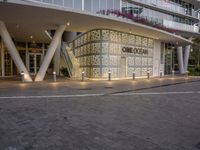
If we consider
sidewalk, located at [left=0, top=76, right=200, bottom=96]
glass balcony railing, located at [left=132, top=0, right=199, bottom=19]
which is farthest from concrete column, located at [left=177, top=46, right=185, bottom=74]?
sidewalk, located at [left=0, top=76, right=200, bottom=96]

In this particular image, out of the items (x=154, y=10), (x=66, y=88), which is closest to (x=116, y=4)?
(x=154, y=10)

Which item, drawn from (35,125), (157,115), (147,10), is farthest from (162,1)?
(35,125)

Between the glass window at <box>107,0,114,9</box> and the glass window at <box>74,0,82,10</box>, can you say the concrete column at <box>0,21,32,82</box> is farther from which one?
the glass window at <box>107,0,114,9</box>

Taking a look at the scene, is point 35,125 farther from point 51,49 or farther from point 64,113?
point 51,49

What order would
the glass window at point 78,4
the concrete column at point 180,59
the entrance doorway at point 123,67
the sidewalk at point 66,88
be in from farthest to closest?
the concrete column at point 180,59, the entrance doorway at point 123,67, the glass window at point 78,4, the sidewalk at point 66,88

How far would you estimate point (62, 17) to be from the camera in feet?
59.8

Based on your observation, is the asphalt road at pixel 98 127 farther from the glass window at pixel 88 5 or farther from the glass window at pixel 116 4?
the glass window at pixel 116 4

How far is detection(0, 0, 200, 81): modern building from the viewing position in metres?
18.3

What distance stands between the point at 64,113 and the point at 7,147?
320 cm

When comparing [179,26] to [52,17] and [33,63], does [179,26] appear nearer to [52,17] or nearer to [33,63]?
[33,63]

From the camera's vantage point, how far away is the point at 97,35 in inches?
Result: 932

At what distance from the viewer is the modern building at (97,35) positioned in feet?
60.1

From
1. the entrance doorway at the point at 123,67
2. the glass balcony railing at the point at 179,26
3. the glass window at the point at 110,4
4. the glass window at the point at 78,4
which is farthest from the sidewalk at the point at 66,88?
the glass balcony railing at the point at 179,26

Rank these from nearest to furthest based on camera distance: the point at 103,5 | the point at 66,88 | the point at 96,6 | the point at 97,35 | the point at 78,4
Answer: the point at 66,88 → the point at 78,4 → the point at 96,6 → the point at 97,35 → the point at 103,5
